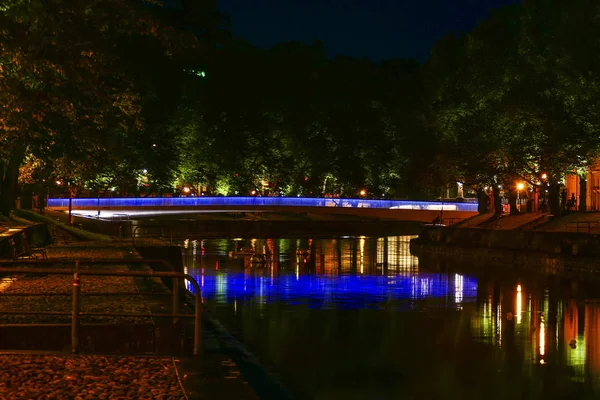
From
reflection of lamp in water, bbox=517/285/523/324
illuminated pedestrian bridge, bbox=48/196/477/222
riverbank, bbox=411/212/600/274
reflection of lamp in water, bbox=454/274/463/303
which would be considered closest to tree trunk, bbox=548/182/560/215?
riverbank, bbox=411/212/600/274

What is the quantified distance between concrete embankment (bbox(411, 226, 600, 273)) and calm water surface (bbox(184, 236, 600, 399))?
252 centimetres

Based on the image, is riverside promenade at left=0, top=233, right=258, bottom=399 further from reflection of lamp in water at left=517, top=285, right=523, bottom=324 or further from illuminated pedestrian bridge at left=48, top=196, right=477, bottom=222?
illuminated pedestrian bridge at left=48, top=196, right=477, bottom=222

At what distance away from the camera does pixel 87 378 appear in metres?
13.4

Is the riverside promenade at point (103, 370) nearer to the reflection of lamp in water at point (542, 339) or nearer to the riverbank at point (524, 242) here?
the reflection of lamp in water at point (542, 339)

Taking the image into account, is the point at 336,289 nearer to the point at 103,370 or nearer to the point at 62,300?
the point at 62,300

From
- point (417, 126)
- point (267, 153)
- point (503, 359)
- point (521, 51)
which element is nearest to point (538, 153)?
point (521, 51)

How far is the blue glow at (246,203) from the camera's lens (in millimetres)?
89250

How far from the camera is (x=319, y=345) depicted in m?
26.4

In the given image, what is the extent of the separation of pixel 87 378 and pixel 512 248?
45.6 metres

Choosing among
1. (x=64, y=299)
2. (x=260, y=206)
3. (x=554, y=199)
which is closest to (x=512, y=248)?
(x=554, y=199)

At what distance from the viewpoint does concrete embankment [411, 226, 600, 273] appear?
48.2 m

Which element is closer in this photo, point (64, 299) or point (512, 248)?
point (64, 299)

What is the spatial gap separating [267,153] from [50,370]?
97.7 metres

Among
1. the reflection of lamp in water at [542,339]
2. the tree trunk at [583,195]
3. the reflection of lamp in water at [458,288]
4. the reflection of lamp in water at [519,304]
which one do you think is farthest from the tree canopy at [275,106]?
the reflection of lamp in water at [519,304]
